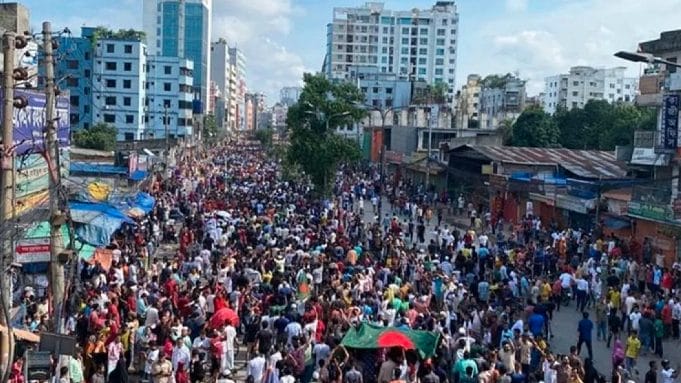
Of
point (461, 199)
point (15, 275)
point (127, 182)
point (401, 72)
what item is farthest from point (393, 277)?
point (401, 72)

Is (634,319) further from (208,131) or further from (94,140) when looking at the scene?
(208,131)

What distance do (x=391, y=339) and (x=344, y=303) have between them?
10.1 ft

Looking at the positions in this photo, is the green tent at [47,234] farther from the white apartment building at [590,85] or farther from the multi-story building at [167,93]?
the white apartment building at [590,85]

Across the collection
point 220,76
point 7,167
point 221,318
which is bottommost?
point 221,318

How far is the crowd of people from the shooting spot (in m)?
14.1

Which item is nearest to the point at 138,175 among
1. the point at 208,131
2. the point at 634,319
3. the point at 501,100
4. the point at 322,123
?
the point at 322,123

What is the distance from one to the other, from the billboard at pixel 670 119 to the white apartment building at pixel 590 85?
356 feet

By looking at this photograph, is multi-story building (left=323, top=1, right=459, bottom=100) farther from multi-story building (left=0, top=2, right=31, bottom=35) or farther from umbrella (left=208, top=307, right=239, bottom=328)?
umbrella (left=208, top=307, right=239, bottom=328)

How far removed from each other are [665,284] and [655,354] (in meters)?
5.07

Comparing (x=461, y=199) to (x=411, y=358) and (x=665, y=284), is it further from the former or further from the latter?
(x=411, y=358)

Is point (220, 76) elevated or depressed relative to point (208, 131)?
elevated

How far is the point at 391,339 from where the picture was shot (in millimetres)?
14398

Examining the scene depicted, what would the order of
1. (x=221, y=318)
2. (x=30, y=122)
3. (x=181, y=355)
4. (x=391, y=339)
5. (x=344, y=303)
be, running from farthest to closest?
1. (x=30, y=122)
2. (x=344, y=303)
3. (x=221, y=318)
4. (x=391, y=339)
5. (x=181, y=355)

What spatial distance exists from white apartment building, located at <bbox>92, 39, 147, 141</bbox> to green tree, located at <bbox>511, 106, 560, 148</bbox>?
111 feet
